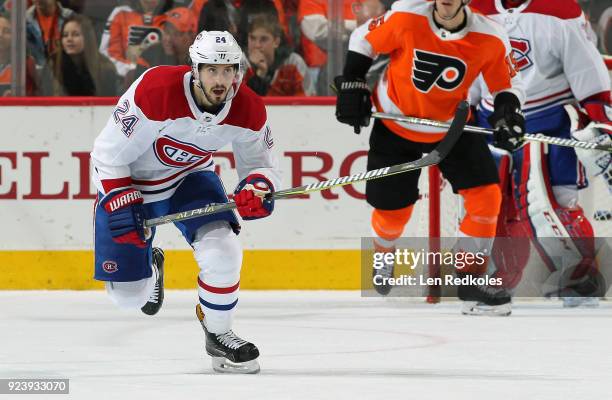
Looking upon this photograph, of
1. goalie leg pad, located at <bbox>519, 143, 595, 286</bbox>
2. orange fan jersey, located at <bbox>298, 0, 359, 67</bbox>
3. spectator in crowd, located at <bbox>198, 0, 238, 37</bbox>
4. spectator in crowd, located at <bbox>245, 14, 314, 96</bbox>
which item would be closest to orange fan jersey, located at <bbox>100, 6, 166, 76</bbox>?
spectator in crowd, located at <bbox>198, 0, 238, 37</bbox>

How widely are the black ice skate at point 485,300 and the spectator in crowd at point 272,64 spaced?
140cm

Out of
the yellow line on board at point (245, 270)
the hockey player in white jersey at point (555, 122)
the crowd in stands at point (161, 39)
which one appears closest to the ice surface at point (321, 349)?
the yellow line on board at point (245, 270)

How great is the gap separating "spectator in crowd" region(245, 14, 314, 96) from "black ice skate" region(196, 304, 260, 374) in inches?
101

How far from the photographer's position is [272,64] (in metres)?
6.07

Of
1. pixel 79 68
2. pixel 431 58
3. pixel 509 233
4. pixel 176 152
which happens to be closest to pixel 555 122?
pixel 509 233

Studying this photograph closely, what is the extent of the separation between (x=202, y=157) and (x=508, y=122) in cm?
148

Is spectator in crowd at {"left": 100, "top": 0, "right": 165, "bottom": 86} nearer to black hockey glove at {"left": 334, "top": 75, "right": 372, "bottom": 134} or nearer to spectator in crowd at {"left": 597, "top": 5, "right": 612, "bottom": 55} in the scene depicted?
black hockey glove at {"left": 334, "top": 75, "right": 372, "bottom": 134}

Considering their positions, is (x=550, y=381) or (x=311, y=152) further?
(x=311, y=152)

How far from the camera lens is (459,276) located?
205 inches

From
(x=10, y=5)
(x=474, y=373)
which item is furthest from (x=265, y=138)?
(x=10, y=5)

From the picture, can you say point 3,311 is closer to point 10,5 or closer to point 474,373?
point 10,5

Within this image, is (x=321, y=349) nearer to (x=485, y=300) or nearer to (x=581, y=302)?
(x=485, y=300)

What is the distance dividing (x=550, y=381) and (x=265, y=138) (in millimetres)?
1024

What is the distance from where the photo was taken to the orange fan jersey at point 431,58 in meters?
4.96
